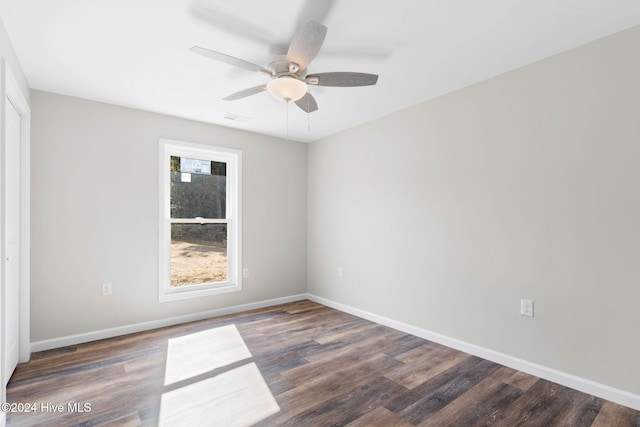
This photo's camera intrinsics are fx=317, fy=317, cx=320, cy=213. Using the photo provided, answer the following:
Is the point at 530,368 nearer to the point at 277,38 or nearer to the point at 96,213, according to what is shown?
the point at 277,38

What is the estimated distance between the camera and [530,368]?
2428 millimetres

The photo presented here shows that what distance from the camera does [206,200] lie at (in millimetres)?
4031

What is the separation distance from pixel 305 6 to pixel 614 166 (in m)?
2.21

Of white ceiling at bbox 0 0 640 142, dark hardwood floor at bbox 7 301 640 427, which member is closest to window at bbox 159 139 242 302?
dark hardwood floor at bbox 7 301 640 427

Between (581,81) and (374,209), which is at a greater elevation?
(581,81)

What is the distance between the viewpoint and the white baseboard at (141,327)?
292 centimetres

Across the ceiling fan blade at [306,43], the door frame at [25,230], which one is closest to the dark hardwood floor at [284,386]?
the door frame at [25,230]

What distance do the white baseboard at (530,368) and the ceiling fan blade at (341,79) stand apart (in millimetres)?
2389

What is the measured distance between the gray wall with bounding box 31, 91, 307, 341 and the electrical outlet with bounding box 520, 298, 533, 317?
313 cm

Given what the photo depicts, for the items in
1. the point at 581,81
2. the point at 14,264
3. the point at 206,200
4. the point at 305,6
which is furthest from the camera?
the point at 206,200

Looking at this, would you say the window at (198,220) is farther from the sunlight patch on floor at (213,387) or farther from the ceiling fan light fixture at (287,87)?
the ceiling fan light fixture at (287,87)

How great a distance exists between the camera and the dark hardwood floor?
6.28 feet

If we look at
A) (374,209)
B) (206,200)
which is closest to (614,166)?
(374,209)

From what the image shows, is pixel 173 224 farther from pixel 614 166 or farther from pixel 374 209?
pixel 614 166
